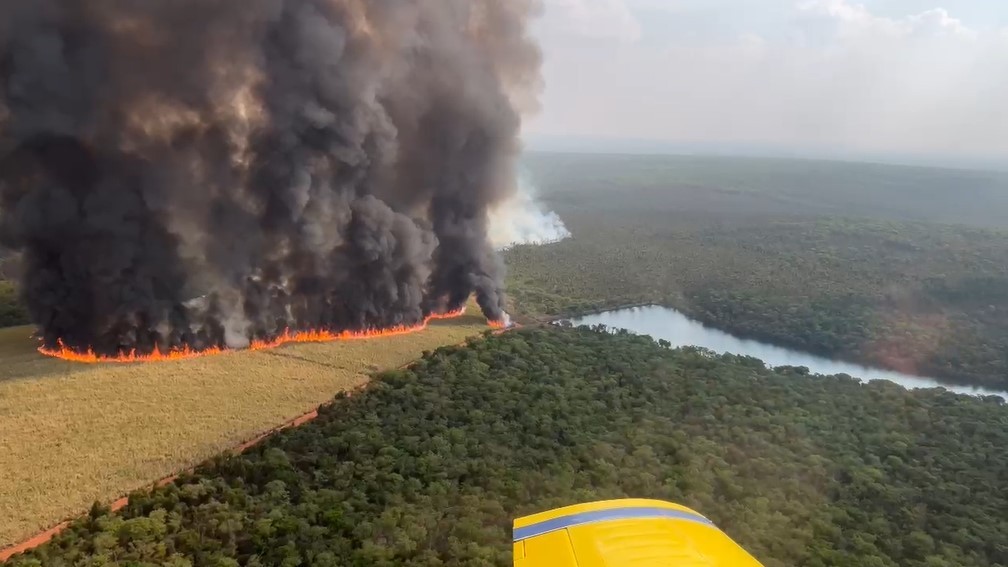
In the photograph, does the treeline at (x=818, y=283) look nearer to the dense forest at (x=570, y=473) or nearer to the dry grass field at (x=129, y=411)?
the dense forest at (x=570, y=473)

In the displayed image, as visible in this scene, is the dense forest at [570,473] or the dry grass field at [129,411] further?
the dry grass field at [129,411]

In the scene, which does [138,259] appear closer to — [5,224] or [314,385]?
[5,224]

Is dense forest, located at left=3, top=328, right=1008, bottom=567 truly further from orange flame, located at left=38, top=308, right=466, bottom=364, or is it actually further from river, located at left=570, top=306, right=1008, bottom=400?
river, located at left=570, top=306, right=1008, bottom=400

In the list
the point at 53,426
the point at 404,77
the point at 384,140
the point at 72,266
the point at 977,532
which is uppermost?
the point at 404,77

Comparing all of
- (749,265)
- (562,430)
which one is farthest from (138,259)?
(749,265)

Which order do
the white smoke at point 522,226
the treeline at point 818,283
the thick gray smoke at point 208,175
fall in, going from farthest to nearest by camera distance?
the white smoke at point 522,226
the treeline at point 818,283
the thick gray smoke at point 208,175

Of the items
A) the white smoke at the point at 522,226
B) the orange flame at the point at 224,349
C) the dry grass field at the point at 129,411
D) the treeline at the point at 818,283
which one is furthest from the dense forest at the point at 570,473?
the white smoke at the point at 522,226

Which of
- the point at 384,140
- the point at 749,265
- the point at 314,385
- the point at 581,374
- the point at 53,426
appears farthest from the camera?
the point at 749,265
